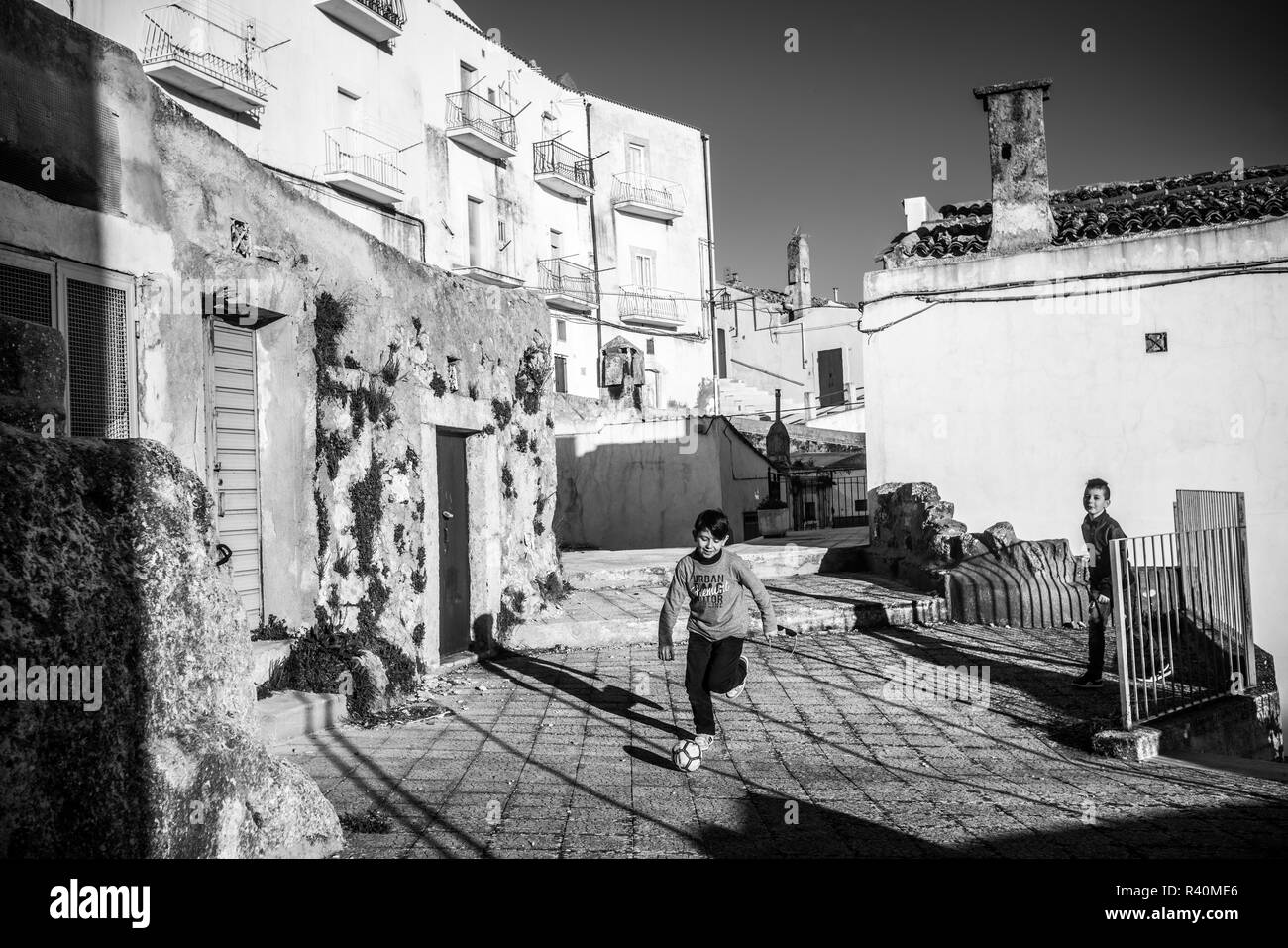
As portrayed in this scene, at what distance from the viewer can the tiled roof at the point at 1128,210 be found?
13875mm

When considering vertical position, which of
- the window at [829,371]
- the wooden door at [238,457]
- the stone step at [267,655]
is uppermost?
the window at [829,371]

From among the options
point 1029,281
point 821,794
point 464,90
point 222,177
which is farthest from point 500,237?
point 821,794

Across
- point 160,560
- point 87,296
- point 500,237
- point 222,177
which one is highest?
point 500,237

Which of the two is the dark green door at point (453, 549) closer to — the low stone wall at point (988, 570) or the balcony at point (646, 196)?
the low stone wall at point (988, 570)

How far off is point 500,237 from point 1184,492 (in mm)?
25485

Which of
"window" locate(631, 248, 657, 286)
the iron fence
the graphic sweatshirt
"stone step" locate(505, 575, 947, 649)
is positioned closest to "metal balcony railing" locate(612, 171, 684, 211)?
"window" locate(631, 248, 657, 286)

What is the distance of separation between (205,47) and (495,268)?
38.1ft

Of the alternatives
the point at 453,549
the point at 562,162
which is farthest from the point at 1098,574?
the point at 562,162

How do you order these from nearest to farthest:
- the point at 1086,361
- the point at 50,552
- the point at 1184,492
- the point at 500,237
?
1. the point at 50,552
2. the point at 1184,492
3. the point at 1086,361
4. the point at 500,237

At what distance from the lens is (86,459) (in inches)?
140

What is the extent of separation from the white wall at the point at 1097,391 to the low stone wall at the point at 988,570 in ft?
3.58

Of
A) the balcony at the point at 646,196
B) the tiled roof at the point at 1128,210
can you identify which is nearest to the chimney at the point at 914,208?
the tiled roof at the point at 1128,210

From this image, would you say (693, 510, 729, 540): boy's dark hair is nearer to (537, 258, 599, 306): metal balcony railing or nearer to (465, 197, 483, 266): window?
(465, 197, 483, 266): window
